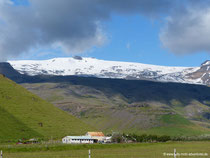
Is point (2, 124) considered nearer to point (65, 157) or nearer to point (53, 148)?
point (53, 148)

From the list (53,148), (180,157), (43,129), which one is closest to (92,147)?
(53,148)

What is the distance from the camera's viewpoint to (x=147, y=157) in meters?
77.5

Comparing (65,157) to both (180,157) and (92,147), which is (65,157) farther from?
(92,147)

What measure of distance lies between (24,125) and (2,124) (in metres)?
11.7

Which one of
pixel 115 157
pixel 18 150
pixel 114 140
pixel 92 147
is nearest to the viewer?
pixel 115 157

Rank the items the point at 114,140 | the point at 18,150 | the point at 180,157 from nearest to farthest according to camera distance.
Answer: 1. the point at 180,157
2. the point at 18,150
3. the point at 114,140

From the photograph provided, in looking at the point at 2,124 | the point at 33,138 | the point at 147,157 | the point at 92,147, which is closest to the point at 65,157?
the point at 147,157

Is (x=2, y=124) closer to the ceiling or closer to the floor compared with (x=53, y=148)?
closer to the ceiling

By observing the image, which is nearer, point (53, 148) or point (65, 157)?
point (65, 157)

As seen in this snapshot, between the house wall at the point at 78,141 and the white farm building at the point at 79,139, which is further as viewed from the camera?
the white farm building at the point at 79,139

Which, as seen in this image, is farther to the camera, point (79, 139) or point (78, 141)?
point (79, 139)

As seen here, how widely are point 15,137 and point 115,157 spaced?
108301 mm

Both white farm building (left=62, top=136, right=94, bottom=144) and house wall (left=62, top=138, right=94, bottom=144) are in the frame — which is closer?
house wall (left=62, top=138, right=94, bottom=144)

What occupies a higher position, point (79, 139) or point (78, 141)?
point (79, 139)
